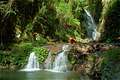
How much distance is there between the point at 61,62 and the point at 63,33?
208 inches

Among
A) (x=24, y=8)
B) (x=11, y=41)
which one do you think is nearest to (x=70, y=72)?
(x=11, y=41)

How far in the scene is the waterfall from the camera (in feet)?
86.9

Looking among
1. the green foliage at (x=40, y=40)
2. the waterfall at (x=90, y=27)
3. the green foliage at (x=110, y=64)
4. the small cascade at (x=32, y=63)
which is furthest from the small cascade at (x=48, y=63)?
the waterfall at (x=90, y=27)

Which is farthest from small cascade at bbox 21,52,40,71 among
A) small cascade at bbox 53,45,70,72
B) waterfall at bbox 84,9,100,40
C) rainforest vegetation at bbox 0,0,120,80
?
waterfall at bbox 84,9,100,40

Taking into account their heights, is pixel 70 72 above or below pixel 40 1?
below

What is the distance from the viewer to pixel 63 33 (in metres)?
23.4

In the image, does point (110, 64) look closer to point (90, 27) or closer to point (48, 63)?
point (48, 63)

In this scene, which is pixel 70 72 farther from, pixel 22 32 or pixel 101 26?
pixel 101 26

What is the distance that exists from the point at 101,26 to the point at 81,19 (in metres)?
1.57

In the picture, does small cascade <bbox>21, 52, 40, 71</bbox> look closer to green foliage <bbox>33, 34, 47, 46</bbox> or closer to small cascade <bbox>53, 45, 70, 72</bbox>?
small cascade <bbox>53, 45, 70, 72</bbox>

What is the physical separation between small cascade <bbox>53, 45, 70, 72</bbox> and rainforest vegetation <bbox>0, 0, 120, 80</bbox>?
27 cm

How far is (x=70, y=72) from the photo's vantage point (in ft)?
56.2

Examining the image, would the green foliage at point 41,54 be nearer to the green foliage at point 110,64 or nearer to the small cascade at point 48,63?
the small cascade at point 48,63

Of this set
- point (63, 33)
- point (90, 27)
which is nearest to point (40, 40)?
point (63, 33)
